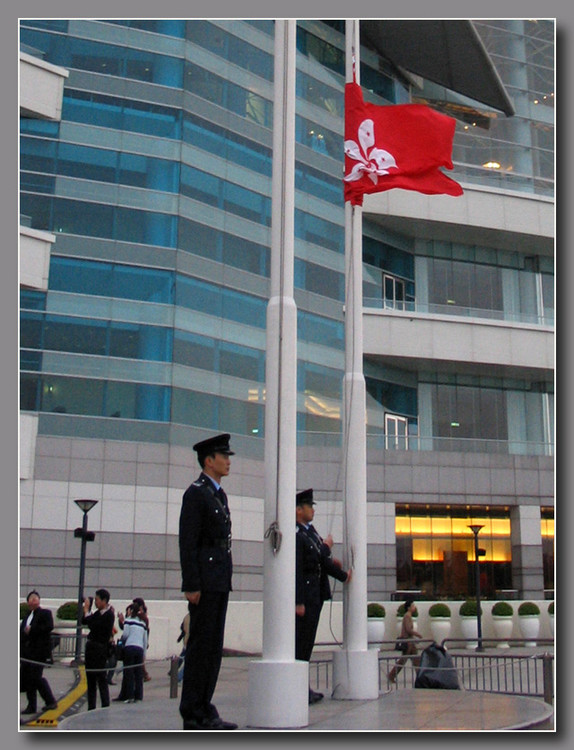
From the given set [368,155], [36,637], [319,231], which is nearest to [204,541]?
[36,637]

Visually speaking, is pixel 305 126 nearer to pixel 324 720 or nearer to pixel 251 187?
pixel 251 187

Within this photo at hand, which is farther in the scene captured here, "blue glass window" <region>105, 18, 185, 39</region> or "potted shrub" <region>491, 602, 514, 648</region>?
"potted shrub" <region>491, 602, 514, 648</region>

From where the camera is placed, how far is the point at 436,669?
1295 centimetres

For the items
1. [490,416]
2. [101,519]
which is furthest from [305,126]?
[101,519]

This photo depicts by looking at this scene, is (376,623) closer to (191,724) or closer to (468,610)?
(468,610)

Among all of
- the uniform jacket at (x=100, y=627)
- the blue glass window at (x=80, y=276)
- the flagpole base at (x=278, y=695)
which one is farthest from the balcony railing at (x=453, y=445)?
the flagpole base at (x=278, y=695)

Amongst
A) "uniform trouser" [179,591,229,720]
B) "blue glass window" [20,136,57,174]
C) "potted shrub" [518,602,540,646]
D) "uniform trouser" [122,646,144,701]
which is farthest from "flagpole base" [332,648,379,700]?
"blue glass window" [20,136,57,174]

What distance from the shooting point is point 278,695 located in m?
8.53

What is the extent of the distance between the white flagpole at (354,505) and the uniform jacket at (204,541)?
2.90 meters

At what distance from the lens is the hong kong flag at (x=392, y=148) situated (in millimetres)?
12109

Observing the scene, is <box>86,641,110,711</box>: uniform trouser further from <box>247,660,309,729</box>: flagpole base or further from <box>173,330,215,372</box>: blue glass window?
<box>173,330,215,372</box>: blue glass window

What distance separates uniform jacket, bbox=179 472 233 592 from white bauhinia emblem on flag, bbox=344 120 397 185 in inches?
213

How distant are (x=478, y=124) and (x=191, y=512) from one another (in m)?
33.8

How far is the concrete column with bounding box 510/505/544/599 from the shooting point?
34844 millimetres
